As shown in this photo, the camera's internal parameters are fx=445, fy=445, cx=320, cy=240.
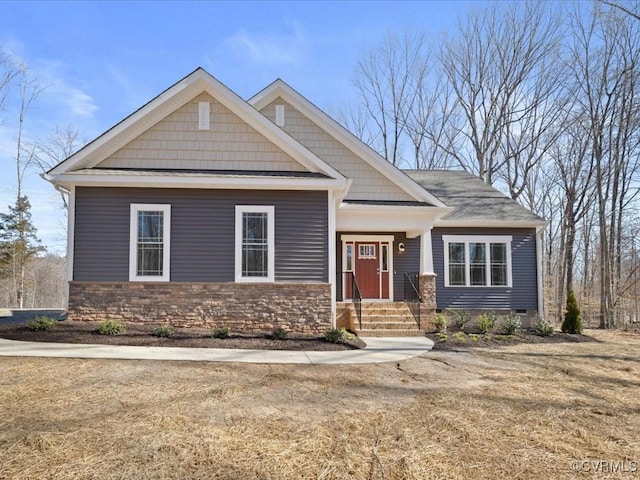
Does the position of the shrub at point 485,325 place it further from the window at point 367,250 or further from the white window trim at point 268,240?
the white window trim at point 268,240

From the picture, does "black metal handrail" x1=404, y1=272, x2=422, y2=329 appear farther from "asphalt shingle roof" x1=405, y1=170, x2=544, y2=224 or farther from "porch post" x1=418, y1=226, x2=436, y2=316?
"asphalt shingle roof" x1=405, y1=170, x2=544, y2=224

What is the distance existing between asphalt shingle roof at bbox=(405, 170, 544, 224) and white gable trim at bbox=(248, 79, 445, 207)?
2.34m

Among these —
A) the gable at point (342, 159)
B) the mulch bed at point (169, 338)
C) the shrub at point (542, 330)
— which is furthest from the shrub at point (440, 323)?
the gable at point (342, 159)

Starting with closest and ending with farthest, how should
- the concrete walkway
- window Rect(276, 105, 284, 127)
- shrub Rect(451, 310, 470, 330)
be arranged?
the concrete walkway < shrub Rect(451, 310, 470, 330) < window Rect(276, 105, 284, 127)

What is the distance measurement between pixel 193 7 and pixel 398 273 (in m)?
9.79

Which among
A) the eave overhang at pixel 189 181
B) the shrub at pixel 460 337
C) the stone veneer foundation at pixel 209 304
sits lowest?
the shrub at pixel 460 337

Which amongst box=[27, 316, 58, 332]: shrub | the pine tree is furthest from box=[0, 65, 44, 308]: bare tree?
box=[27, 316, 58, 332]: shrub

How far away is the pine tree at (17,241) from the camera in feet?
87.2

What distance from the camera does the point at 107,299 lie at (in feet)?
→ 33.3

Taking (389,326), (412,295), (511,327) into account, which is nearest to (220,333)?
(389,326)

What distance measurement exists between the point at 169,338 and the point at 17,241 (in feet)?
76.9

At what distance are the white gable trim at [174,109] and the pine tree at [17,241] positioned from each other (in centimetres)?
1986

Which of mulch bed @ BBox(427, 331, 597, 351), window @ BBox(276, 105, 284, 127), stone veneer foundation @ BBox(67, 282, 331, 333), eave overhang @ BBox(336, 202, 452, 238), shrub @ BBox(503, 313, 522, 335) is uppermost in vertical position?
window @ BBox(276, 105, 284, 127)

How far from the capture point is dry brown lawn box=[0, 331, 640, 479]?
372 centimetres
